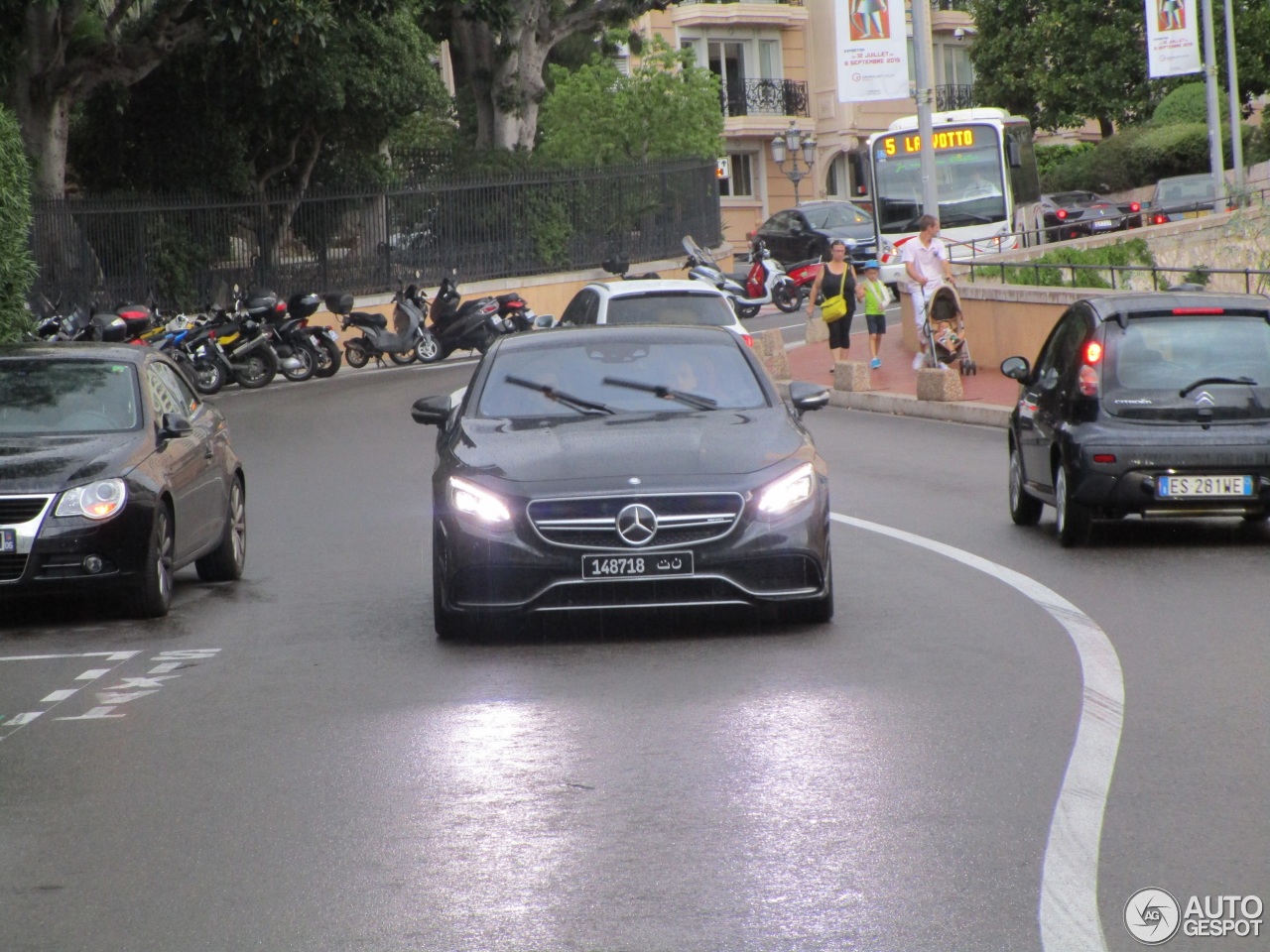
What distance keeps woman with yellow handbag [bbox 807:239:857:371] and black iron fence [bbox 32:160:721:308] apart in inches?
489

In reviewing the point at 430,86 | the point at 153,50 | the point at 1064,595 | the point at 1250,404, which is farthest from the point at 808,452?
the point at 430,86

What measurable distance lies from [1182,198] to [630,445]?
162 ft

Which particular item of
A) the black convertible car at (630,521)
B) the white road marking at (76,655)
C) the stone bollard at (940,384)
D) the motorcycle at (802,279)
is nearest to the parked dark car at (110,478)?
the white road marking at (76,655)

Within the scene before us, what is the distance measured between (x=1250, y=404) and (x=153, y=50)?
23.7m

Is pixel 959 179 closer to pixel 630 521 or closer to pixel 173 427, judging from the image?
pixel 173 427

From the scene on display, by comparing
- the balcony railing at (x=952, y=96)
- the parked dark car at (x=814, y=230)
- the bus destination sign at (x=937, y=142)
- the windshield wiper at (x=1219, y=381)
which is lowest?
the windshield wiper at (x=1219, y=381)

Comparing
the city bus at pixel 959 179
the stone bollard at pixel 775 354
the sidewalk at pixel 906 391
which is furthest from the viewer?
the city bus at pixel 959 179

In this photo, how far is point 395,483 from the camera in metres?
17.6

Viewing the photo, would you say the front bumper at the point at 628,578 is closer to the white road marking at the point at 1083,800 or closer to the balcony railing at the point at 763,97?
the white road marking at the point at 1083,800

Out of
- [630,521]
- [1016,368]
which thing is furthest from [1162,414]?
[630,521]

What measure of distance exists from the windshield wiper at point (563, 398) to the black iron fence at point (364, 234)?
22.4 meters

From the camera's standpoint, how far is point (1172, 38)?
4412 cm

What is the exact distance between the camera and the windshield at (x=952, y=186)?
41250mm

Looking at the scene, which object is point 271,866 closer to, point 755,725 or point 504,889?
point 504,889
